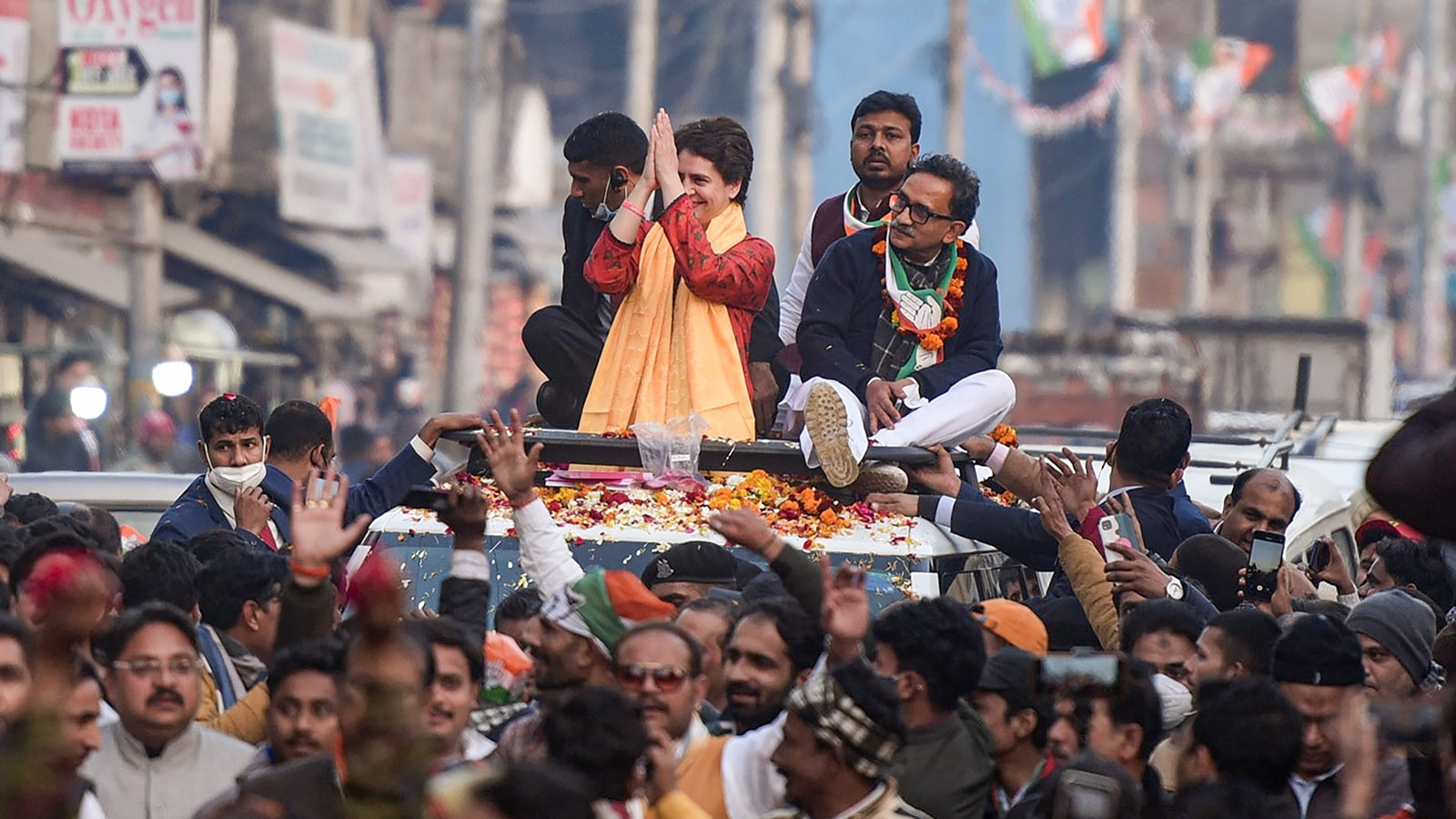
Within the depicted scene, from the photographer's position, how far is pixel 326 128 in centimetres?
2964

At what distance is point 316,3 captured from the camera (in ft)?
104

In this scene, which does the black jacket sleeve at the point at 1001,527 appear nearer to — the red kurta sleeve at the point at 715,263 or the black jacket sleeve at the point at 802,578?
the red kurta sleeve at the point at 715,263

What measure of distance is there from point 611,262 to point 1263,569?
7.41ft

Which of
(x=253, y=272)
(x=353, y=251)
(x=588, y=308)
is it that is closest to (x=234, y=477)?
(x=588, y=308)

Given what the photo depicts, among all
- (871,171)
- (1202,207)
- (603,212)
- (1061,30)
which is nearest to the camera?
(603,212)

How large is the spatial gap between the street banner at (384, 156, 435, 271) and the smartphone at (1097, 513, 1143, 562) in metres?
26.8

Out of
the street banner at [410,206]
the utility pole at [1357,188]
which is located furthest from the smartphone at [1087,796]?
the utility pole at [1357,188]

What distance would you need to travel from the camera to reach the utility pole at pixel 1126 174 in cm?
4194

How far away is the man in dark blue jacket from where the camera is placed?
8.16m

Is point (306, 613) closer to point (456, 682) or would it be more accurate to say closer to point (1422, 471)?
point (456, 682)

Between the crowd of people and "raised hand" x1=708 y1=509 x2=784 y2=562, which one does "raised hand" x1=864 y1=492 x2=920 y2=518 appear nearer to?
the crowd of people

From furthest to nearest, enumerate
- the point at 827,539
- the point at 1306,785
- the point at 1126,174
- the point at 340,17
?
1. the point at 1126,174
2. the point at 340,17
3. the point at 827,539
4. the point at 1306,785

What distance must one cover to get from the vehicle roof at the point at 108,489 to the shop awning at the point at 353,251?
2043cm

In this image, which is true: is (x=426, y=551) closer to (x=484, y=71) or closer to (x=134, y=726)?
(x=134, y=726)
